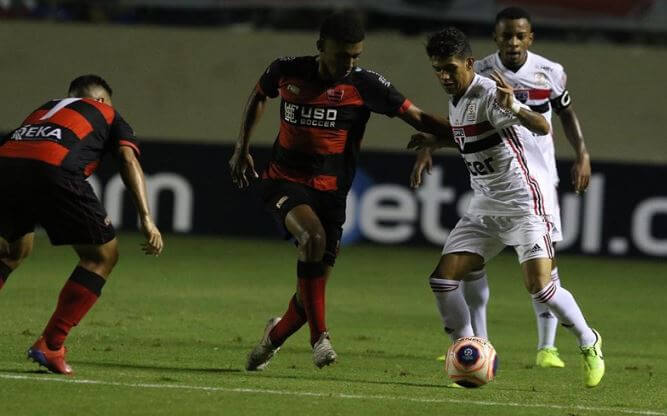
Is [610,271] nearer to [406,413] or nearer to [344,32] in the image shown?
[344,32]

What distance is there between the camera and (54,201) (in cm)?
725

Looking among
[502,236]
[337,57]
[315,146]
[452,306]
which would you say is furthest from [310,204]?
[502,236]

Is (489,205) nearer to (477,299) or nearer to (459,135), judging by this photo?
(459,135)

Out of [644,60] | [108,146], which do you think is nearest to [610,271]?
[644,60]

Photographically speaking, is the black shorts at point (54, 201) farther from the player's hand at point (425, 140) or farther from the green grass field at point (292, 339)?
the player's hand at point (425, 140)

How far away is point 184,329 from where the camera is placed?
33.1ft

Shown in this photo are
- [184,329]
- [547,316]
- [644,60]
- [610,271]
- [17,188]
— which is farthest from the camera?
[644,60]

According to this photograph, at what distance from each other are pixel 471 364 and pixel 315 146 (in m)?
1.71

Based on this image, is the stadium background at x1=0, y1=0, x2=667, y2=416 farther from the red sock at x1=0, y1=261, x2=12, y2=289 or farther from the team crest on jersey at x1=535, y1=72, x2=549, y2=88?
the team crest on jersey at x1=535, y1=72, x2=549, y2=88

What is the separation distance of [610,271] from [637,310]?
2894 millimetres

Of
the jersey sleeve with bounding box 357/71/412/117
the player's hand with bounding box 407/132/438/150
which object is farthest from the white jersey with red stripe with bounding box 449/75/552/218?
the jersey sleeve with bounding box 357/71/412/117

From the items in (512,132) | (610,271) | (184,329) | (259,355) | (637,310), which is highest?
Answer: (512,132)

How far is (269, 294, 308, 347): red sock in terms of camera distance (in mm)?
8133

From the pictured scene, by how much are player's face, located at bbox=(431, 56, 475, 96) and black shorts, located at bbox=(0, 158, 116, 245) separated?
204cm
